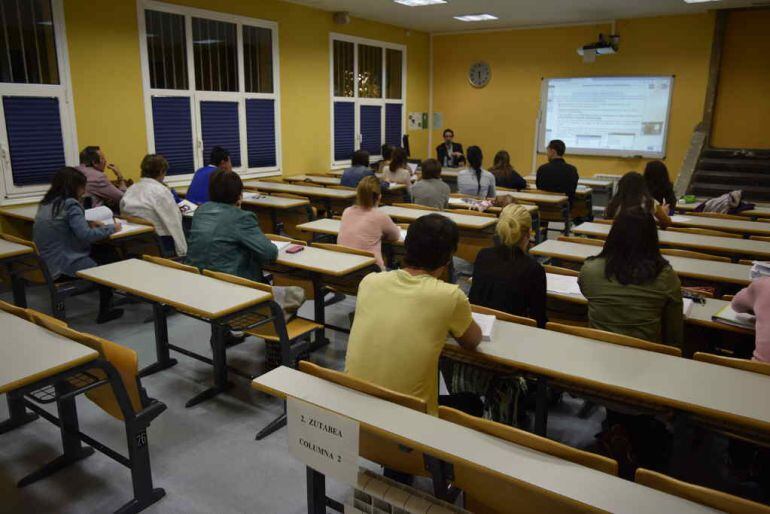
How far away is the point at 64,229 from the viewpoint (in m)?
3.98

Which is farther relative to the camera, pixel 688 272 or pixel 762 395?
pixel 688 272

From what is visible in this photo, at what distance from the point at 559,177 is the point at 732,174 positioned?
3.72m

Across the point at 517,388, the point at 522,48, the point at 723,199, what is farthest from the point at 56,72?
the point at 522,48

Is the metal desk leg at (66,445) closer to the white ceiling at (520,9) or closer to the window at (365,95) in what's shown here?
the white ceiling at (520,9)

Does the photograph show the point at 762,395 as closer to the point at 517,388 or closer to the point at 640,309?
the point at 640,309

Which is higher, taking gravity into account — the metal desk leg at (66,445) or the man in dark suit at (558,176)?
the man in dark suit at (558,176)

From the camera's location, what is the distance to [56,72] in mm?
5617

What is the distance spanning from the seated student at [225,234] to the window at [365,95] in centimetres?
594

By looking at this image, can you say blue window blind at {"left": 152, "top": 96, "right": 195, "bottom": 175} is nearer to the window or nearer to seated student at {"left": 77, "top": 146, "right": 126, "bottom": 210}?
seated student at {"left": 77, "top": 146, "right": 126, "bottom": 210}

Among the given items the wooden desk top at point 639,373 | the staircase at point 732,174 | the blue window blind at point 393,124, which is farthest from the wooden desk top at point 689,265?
the blue window blind at point 393,124

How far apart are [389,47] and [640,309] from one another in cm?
853

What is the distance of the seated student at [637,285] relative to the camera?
2.46 meters

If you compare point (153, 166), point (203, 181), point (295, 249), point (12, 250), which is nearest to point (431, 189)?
point (203, 181)

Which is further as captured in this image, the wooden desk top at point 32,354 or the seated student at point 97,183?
the seated student at point 97,183
